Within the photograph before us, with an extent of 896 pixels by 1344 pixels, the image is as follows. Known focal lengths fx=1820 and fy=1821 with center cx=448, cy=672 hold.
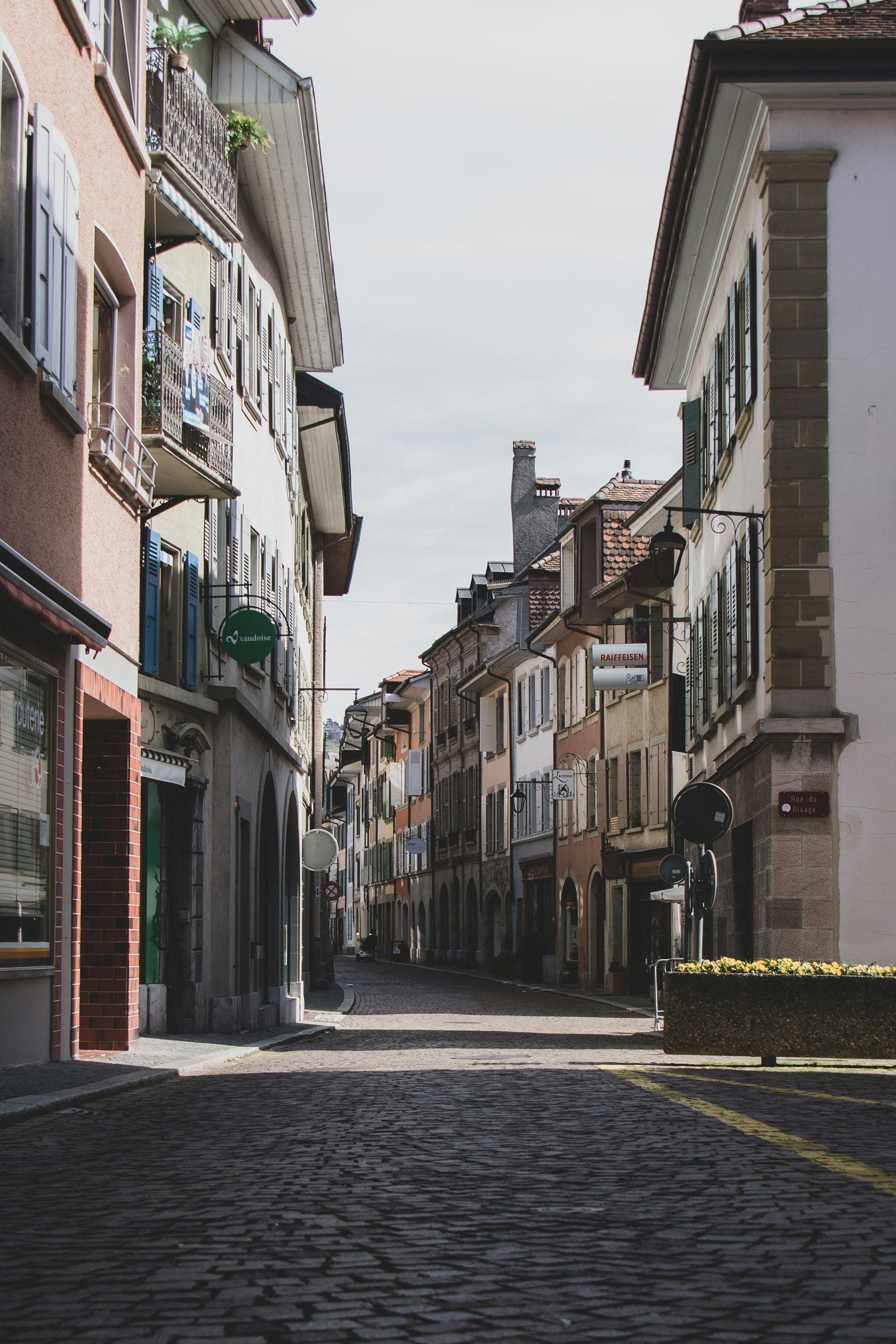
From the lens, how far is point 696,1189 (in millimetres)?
6797

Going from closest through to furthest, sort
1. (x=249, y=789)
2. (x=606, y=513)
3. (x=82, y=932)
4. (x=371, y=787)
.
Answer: (x=82, y=932), (x=249, y=789), (x=606, y=513), (x=371, y=787)

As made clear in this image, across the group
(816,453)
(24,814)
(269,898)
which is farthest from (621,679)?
(24,814)

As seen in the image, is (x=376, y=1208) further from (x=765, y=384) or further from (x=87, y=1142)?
(x=765, y=384)

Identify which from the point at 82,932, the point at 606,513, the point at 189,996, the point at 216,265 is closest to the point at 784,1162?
the point at 82,932

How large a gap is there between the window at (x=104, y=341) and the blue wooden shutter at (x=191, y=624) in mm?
4285

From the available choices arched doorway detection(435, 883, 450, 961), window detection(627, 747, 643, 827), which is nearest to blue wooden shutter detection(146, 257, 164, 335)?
window detection(627, 747, 643, 827)

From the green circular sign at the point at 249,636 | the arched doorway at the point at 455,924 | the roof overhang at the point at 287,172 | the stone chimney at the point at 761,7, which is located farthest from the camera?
the arched doorway at the point at 455,924

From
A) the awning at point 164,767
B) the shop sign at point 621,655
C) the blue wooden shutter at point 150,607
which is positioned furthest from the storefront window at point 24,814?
the shop sign at point 621,655

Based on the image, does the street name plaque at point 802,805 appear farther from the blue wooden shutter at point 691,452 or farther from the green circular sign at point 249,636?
the blue wooden shutter at point 691,452

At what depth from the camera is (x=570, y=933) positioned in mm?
50062

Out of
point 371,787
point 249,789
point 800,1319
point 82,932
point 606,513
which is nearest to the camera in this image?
point 800,1319

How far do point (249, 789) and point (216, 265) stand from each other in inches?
272

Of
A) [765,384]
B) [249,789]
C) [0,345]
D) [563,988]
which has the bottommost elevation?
[563,988]

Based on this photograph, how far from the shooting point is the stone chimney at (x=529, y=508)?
6481cm
